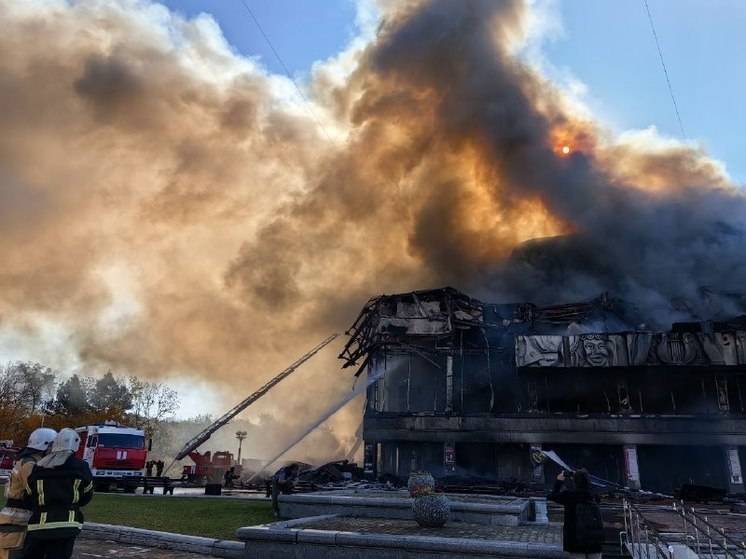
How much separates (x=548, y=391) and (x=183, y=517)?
3290 centimetres

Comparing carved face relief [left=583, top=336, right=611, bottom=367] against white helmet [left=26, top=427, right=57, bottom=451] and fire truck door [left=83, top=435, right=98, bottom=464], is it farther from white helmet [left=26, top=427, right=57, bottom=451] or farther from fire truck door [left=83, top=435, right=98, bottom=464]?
white helmet [left=26, top=427, right=57, bottom=451]

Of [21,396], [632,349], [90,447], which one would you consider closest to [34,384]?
[21,396]

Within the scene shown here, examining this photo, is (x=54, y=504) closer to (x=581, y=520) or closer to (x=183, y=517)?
(x=581, y=520)

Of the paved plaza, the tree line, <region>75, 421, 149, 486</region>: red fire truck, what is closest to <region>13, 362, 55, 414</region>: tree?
the tree line

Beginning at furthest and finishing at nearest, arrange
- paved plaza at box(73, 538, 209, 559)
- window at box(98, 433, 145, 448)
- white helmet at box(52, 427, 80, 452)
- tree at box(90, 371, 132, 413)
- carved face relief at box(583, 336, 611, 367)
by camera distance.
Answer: tree at box(90, 371, 132, 413), carved face relief at box(583, 336, 611, 367), window at box(98, 433, 145, 448), paved plaza at box(73, 538, 209, 559), white helmet at box(52, 427, 80, 452)

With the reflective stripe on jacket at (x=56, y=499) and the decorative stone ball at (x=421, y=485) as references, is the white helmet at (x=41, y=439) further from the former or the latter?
the decorative stone ball at (x=421, y=485)

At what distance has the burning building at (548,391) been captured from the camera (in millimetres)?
36281

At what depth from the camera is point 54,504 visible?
565 centimetres

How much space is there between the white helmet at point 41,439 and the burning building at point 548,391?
3052 cm

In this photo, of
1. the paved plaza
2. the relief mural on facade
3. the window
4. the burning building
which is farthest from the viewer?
the relief mural on facade

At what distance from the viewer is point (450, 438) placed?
38156mm

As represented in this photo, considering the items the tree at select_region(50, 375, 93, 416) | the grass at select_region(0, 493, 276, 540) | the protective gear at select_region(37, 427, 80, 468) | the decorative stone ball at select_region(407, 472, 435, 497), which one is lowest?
the grass at select_region(0, 493, 276, 540)

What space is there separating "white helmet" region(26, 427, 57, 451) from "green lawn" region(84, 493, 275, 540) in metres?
6.91

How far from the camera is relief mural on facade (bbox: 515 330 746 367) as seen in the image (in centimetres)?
3681
